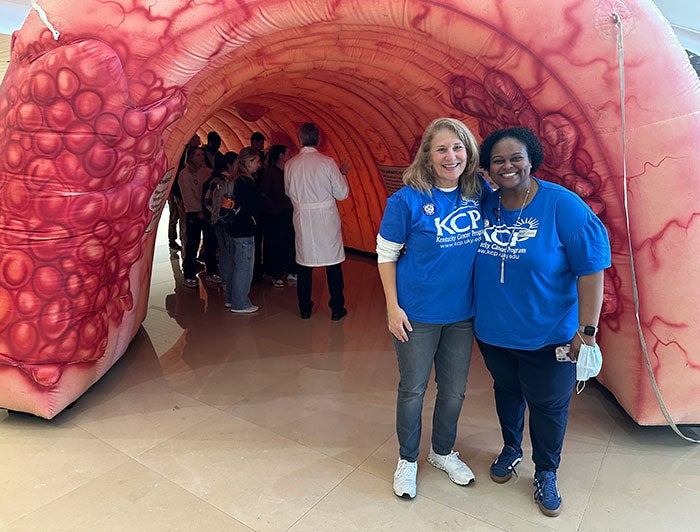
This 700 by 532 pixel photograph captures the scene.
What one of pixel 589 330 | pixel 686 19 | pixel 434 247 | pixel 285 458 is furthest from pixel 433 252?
pixel 686 19

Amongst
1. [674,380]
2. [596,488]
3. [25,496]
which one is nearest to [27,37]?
[25,496]

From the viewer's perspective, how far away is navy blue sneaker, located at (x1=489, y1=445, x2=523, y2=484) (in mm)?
2299

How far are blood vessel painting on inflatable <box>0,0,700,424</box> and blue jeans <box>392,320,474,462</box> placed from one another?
3.34 feet

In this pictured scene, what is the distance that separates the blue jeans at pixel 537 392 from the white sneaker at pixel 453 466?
0.25 metres

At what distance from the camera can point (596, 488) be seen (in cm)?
227

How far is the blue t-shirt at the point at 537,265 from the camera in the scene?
1856 mm

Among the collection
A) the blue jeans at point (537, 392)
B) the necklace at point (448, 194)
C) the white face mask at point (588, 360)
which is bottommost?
the blue jeans at point (537, 392)

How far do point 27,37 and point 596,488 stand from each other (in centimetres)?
327

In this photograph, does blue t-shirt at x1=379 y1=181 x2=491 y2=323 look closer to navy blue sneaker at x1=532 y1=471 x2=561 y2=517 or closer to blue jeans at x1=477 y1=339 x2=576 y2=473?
blue jeans at x1=477 y1=339 x2=576 y2=473

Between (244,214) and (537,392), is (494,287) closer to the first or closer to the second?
(537,392)

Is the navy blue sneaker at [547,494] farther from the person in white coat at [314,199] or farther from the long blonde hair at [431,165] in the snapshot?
the person in white coat at [314,199]

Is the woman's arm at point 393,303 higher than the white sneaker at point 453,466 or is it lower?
higher

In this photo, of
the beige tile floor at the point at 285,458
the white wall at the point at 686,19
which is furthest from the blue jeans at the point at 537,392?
the white wall at the point at 686,19

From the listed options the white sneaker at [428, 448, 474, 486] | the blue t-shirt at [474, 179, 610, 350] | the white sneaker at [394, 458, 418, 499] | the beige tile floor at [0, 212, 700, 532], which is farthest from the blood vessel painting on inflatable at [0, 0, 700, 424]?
the white sneaker at [394, 458, 418, 499]
